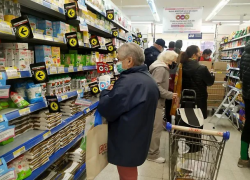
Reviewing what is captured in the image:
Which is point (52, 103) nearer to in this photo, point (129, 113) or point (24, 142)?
point (24, 142)

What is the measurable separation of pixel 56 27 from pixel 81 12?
616 mm

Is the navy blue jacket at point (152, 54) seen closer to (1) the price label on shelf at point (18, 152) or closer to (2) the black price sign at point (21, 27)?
(2) the black price sign at point (21, 27)

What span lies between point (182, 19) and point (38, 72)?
7.06 meters

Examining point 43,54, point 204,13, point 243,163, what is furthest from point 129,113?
point 204,13

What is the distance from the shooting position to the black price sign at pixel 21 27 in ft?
4.82

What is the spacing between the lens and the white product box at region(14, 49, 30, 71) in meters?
1.62

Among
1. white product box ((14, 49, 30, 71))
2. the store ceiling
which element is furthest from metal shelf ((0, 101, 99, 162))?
the store ceiling

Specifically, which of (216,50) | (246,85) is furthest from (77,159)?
(216,50)

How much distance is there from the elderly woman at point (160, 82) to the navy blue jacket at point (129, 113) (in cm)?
120

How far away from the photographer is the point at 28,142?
1.70 m

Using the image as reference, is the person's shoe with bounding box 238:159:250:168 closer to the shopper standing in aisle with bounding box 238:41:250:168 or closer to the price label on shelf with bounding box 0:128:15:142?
the shopper standing in aisle with bounding box 238:41:250:168

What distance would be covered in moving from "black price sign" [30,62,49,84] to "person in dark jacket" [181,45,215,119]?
7.52ft

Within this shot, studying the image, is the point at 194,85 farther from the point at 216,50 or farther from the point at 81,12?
the point at 216,50

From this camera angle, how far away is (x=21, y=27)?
1.50m
